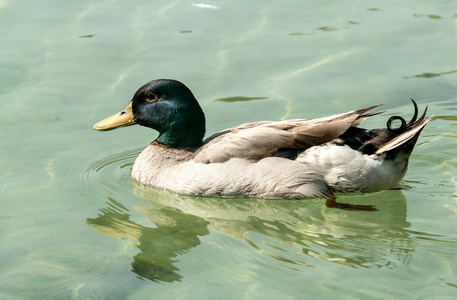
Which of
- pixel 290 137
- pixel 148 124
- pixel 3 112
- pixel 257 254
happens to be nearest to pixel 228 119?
pixel 148 124

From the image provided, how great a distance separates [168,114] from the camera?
729 cm

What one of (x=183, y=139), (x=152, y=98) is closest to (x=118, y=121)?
(x=152, y=98)

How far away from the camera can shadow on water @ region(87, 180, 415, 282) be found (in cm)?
541

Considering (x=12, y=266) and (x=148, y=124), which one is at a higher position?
(x=148, y=124)

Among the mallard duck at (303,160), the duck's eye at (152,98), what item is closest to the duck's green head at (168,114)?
the duck's eye at (152,98)

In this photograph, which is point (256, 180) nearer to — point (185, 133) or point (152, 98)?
point (185, 133)

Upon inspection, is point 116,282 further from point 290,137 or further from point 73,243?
point 290,137

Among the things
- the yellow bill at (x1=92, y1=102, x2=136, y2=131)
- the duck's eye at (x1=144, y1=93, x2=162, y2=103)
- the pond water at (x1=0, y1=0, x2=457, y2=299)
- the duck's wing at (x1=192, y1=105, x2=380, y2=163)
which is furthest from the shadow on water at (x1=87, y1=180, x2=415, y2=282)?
the duck's eye at (x1=144, y1=93, x2=162, y2=103)

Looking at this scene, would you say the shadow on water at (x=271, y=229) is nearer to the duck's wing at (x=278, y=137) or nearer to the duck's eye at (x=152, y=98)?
the duck's wing at (x=278, y=137)

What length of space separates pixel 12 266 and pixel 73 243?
54cm

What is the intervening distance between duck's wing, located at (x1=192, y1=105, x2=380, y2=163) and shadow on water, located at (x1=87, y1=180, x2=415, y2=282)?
420mm

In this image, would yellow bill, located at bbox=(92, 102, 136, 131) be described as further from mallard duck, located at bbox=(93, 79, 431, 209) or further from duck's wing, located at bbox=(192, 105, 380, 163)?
duck's wing, located at bbox=(192, 105, 380, 163)

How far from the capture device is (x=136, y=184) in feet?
23.7

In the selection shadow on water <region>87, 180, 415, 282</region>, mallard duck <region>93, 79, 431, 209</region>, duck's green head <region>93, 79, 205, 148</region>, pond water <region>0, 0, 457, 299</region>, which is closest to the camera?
pond water <region>0, 0, 457, 299</region>
